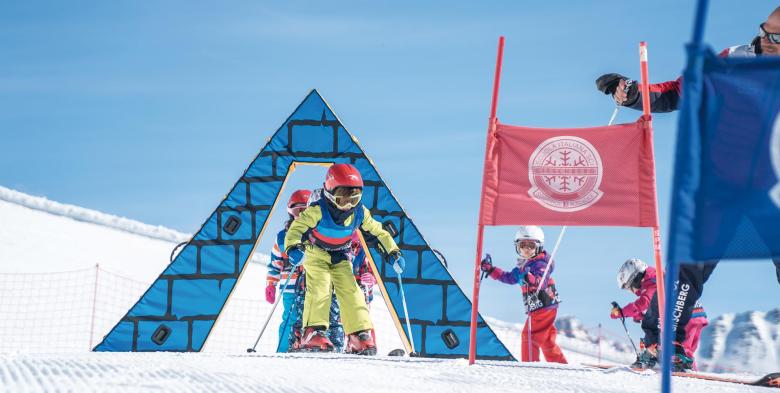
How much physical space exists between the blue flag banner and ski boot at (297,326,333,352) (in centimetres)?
370

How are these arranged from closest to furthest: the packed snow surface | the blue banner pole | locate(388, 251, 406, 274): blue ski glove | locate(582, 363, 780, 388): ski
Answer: the blue banner pole, the packed snow surface, locate(582, 363, 780, 388): ski, locate(388, 251, 406, 274): blue ski glove

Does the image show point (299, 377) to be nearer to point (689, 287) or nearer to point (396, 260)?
point (689, 287)

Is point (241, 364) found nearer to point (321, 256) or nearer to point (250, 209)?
point (321, 256)

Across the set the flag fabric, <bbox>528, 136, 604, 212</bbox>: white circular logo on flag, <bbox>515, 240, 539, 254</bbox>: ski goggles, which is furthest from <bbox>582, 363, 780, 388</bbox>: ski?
<bbox>515, 240, 539, 254</bbox>: ski goggles

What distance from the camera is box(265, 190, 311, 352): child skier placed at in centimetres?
794

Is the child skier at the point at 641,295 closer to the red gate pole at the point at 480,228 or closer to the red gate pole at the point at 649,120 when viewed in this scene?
the red gate pole at the point at 649,120

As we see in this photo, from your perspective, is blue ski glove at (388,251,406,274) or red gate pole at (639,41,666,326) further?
blue ski glove at (388,251,406,274)

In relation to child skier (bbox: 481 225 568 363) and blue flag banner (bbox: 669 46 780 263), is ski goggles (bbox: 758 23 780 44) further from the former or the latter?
child skier (bbox: 481 225 568 363)

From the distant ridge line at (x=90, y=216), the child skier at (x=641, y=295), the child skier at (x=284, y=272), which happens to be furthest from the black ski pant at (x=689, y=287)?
the distant ridge line at (x=90, y=216)

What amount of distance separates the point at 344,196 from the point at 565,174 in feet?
6.58

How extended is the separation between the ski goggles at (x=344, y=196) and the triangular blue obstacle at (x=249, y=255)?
1754mm

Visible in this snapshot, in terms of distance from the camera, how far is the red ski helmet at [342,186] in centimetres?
639

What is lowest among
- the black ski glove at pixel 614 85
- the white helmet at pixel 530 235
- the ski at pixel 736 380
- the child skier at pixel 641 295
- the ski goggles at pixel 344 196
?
the ski at pixel 736 380

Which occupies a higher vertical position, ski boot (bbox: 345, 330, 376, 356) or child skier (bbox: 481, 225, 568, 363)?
child skier (bbox: 481, 225, 568, 363)
